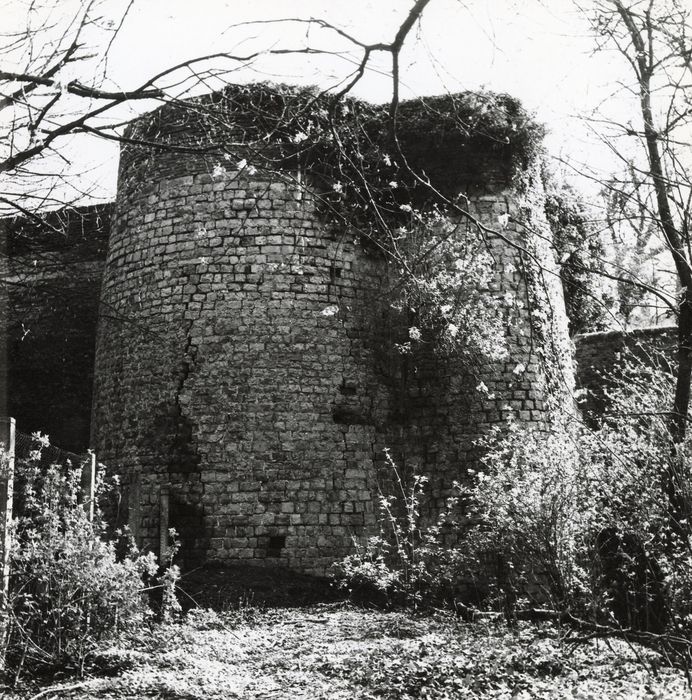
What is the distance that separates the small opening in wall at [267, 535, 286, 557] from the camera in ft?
29.8

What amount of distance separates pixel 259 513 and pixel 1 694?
15.4 ft

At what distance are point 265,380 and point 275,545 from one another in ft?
6.23

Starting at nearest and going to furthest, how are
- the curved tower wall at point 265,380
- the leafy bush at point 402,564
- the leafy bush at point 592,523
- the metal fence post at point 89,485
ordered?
the metal fence post at point 89,485 < the leafy bush at point 592,523 < the leafy bush at point 402,564 < the curved tower wall at point 265,380

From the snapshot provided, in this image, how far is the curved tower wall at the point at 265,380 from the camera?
30.4 ft

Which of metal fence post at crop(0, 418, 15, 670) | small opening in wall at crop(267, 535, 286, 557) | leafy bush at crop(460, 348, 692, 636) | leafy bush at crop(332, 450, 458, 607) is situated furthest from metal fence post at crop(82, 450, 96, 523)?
leafy bush at crop(460, 348, 692, 636)

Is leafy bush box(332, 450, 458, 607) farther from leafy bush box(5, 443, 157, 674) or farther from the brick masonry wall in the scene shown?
the brick masonry wall

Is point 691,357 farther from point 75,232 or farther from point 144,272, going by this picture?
point 75,232

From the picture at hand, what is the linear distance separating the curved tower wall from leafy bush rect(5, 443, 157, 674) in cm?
354

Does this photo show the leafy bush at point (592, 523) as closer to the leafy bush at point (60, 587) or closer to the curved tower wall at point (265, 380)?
the curved tower wall at point (265, 380)

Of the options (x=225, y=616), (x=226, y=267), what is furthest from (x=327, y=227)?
A: (x=225, y=616)

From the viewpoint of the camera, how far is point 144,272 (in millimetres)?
10367

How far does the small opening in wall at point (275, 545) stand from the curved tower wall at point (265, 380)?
2 centimetres

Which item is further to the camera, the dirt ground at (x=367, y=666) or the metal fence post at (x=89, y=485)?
the metal fence post at (x=89, y=485)

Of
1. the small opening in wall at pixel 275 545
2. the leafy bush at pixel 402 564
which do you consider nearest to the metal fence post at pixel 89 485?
the leafy bush at pixel 402 564
